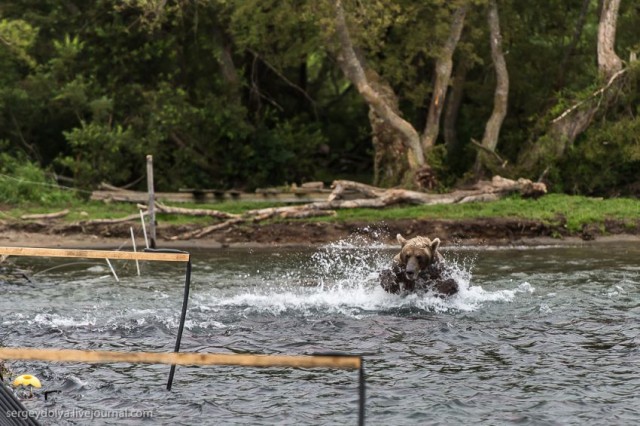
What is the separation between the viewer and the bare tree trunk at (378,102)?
2685 centimetres

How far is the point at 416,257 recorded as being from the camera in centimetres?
1477

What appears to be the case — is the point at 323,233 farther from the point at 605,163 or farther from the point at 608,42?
the point at 608,42

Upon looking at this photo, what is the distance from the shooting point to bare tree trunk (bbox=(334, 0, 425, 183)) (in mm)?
26852

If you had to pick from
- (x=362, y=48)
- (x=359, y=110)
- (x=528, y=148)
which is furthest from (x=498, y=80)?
(x=359, y=110)

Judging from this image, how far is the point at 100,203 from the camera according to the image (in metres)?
28.1

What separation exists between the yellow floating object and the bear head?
6280 mm

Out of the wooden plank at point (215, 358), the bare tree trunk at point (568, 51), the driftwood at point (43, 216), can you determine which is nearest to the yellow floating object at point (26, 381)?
the wooden plank at point (215, 358)

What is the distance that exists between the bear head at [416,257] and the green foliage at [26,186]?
48.2 ft

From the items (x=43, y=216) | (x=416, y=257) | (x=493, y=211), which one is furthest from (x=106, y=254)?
(x=43, y=216)

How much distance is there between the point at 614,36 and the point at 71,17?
1692cm

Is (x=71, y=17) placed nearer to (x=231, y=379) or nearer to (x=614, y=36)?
(x=614, y=36)

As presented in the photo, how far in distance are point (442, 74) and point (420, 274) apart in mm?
14514

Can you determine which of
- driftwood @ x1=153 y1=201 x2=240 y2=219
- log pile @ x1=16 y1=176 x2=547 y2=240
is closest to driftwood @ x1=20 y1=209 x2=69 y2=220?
log pile @ x1=16 y1=176 x2=547 y2=240

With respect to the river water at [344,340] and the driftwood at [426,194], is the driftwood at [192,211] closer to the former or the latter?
the driftwood at [426,194]
